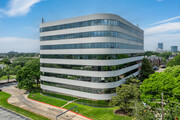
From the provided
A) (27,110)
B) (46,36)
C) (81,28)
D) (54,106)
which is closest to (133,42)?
(81,28)

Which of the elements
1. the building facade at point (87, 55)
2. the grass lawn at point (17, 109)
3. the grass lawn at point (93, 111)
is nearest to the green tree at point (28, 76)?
the building facade at point (87, 55)

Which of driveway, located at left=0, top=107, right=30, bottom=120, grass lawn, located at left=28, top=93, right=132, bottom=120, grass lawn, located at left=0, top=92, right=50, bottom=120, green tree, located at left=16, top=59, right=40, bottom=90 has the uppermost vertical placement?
green tree, located at left=16, top=59, right=40, bottom=90

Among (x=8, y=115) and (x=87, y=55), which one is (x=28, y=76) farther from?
(x=87, y=55)

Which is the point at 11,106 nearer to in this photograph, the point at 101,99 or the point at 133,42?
the point at 101,99

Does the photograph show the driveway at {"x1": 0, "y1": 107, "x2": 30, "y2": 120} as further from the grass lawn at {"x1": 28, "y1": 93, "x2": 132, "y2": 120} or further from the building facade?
the building facade

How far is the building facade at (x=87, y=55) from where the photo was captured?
32750 millimetres

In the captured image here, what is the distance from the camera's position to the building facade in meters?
32.8

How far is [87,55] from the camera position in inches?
1342

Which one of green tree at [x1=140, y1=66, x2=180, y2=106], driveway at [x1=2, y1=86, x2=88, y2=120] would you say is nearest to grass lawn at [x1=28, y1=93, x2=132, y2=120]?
driveway at [x1=2, y1=86, x2=88, y2=120]

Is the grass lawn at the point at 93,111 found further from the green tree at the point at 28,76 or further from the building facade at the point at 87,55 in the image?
the green tree at the point at 28,76

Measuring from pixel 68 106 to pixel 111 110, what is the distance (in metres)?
10.8

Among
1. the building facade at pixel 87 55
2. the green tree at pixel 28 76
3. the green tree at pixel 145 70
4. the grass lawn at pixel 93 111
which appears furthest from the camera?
the green tree at pixel 145 70

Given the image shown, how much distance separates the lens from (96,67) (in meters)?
32.9

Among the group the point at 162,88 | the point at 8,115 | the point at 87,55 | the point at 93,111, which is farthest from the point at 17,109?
the point at 162,88
